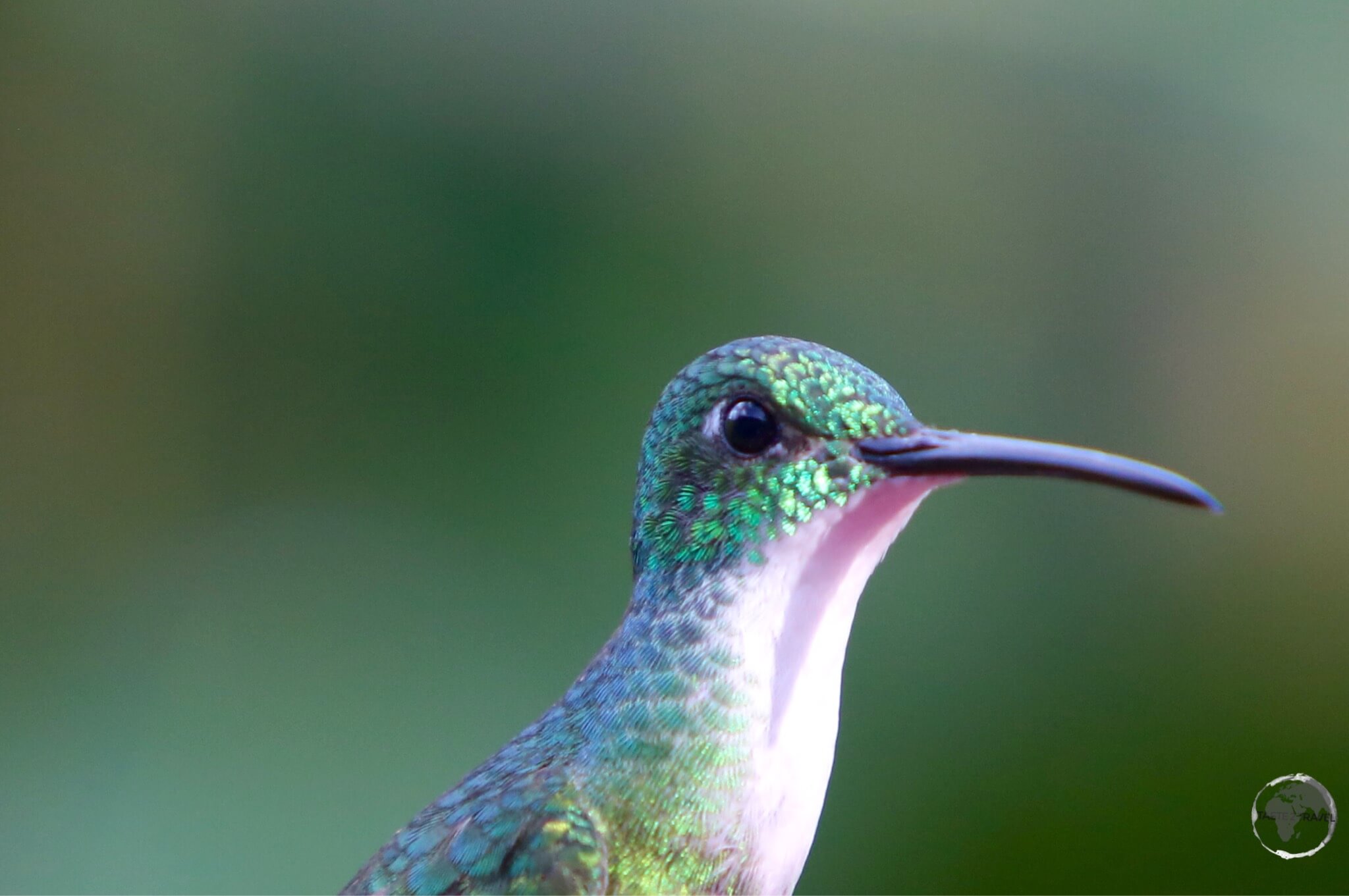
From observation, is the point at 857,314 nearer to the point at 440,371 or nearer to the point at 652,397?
the point at 652,397

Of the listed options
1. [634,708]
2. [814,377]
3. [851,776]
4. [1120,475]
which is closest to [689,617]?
[634,708]

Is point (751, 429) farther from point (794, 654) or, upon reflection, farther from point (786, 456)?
point (794, 654)

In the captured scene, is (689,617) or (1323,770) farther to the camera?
(1323,770)

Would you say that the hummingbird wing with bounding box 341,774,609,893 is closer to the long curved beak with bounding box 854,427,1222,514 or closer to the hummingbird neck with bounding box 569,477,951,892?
the hummingbird neck with bounding box 569,477,951,892

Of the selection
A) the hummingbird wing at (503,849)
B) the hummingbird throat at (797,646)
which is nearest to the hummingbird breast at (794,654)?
the hummingbird throat at (797,646)

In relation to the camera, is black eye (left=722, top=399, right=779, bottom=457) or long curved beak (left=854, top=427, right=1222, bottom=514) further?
black eye (left=722, top=399, right=779, bottom=457)

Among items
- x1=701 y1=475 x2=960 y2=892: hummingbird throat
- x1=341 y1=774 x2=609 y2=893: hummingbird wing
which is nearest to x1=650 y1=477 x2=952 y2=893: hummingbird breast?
x1=701 y1=475 x2=960 y2=892: hummingbird throat

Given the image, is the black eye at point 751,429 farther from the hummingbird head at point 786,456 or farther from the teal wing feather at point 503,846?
the teal wing feather at point 503,846
